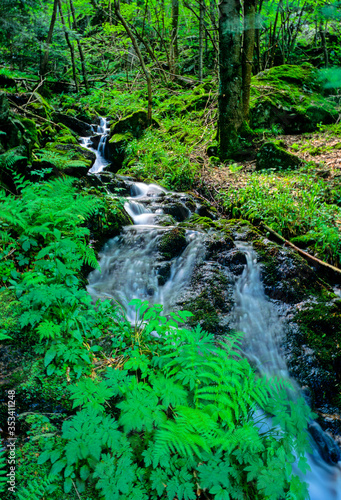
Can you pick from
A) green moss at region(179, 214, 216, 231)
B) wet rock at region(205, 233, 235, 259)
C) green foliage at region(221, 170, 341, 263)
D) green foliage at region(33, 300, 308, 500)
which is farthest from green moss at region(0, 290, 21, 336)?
green foliage at region(221, 170, 341, 263)

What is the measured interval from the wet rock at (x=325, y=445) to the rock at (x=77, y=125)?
12255 mm

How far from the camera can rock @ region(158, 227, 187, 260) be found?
5.07m

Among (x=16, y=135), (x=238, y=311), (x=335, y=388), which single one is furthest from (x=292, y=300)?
(x=16, y=135)

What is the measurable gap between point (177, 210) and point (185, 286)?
276 cm

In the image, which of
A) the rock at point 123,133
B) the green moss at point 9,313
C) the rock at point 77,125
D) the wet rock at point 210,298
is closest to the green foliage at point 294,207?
the wet rock at point 210,298

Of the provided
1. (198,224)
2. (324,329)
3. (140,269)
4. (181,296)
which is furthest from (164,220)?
(324,329)

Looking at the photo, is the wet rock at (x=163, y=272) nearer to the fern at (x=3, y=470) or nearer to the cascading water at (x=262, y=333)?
the cascading water at (x=262, y=333)

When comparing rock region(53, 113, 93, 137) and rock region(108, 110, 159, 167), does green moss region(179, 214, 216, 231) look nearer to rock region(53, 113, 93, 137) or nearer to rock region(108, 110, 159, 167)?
rock region(108, 110, 159, 167)

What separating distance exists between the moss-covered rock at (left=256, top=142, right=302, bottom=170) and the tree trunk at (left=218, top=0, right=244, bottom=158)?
1.28m

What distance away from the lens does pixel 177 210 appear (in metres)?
6.80

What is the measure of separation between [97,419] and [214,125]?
32.2ft

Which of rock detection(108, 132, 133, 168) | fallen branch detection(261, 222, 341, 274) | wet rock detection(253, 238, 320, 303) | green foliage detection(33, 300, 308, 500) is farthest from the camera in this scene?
rock detection(108, 132, 133, 168)

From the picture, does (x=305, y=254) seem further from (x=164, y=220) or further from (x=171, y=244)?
(x=164, y=220)

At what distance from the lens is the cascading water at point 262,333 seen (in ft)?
9.50
